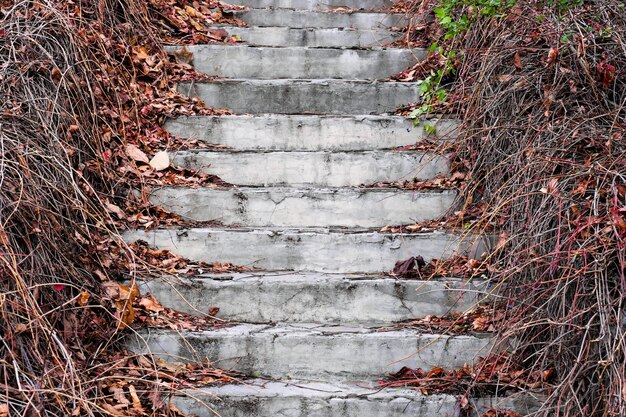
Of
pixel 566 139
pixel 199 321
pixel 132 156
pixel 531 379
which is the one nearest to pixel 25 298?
pixel 199 321

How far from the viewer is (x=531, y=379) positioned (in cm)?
280

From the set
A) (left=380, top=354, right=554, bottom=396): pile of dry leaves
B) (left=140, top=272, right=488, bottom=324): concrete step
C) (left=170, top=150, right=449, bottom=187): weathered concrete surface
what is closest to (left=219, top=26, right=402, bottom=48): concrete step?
(left=170, top=150, right=449, bottom=187): weathered concrete surface

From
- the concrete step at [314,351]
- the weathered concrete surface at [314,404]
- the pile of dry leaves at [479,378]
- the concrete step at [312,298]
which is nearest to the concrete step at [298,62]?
the concrete step at [312,298]

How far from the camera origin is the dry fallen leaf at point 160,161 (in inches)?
147

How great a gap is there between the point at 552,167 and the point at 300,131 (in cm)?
141

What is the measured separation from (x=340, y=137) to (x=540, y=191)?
52.6 inches

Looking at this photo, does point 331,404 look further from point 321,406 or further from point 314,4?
point 314,4

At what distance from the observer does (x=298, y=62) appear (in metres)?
4.47

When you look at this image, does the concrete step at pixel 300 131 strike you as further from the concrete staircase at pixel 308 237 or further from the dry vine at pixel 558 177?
the dry vine at pixel 558 177

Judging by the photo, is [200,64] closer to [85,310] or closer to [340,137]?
[340,137]

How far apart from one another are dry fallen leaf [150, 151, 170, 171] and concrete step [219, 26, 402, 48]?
1320mm

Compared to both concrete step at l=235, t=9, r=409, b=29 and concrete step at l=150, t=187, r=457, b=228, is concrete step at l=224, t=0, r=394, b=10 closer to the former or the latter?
concrete step at l=235, t=9, r=409, b=29

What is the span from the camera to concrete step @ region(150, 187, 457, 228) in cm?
359

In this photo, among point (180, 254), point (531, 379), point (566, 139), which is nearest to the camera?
point (531, 379)
